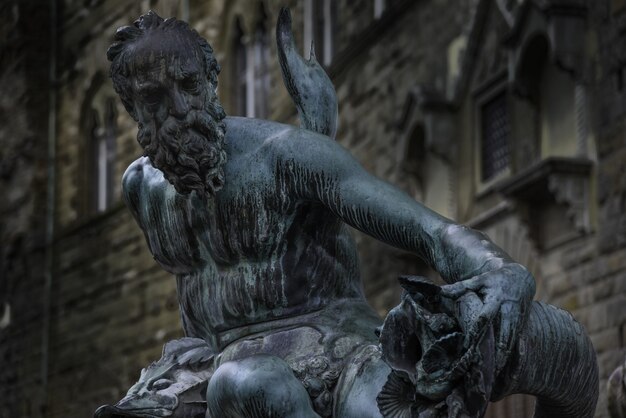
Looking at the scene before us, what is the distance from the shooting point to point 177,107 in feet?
10.9

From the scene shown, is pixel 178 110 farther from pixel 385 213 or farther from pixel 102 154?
pixel 102 154

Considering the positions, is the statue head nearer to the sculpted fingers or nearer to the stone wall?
the sculpted fingers

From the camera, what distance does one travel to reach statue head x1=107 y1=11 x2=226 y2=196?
130 inches

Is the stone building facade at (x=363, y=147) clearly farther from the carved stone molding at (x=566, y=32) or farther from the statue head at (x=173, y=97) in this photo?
the statue head at (x=173, y=97)

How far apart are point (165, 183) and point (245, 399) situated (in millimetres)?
583

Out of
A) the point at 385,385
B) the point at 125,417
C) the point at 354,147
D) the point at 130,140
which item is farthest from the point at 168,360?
the point at 130,140

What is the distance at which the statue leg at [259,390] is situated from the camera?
3111mm

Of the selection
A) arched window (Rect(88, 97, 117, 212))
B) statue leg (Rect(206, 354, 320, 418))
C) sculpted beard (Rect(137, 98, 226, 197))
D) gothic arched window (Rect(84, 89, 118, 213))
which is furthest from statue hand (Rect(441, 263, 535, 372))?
gothic arched window (Rect(84, 89, 118, 213))

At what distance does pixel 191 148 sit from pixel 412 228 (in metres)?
0.43

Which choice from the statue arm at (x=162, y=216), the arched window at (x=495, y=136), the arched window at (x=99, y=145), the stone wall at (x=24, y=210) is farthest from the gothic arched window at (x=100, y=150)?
the statue arm at (x=162, y=216)

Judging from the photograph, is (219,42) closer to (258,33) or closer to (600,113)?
(258,33)

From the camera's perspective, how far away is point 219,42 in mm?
24578

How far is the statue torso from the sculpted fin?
4.8 inches

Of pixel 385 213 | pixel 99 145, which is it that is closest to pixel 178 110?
pixel 385 213
